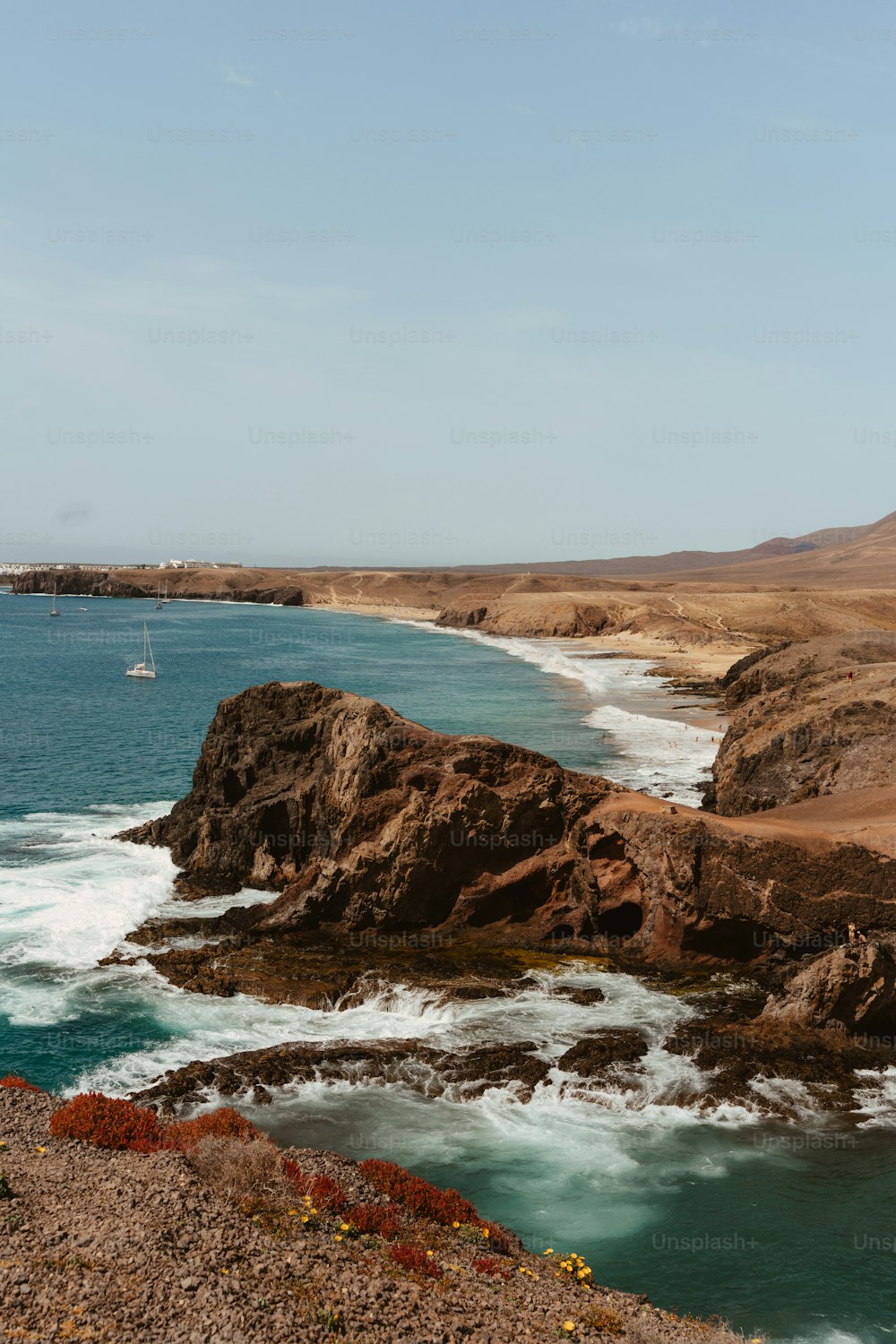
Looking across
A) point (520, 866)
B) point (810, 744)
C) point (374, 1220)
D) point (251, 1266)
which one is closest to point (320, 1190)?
point (374, 1220)

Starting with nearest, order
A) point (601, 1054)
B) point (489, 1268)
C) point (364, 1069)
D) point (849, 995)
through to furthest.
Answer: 1. point (489, 1268)
2. point (364, 1069)
3. point (601, 1054)
4. point (849, 995)

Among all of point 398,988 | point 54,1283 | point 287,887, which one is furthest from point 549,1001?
point 54,1283

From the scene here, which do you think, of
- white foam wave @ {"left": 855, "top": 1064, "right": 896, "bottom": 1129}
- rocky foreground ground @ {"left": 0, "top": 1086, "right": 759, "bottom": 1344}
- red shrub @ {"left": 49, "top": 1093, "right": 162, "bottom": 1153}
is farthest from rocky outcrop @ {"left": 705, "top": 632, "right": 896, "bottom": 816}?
red shrub @ {"left": 49, "top": 1093, "right": 162, "bottom": 1153}

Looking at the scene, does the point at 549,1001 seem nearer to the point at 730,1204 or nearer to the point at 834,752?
the point at 730,1204

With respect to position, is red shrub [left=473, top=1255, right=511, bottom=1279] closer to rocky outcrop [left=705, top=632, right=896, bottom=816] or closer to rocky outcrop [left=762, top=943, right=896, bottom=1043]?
rocky outcrop [left=762, top=943, right=896, bottom=1043]

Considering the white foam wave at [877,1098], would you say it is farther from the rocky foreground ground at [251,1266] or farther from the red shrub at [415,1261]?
the red shrub at [415,1261]

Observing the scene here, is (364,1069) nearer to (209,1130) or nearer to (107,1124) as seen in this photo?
(209,1130)
